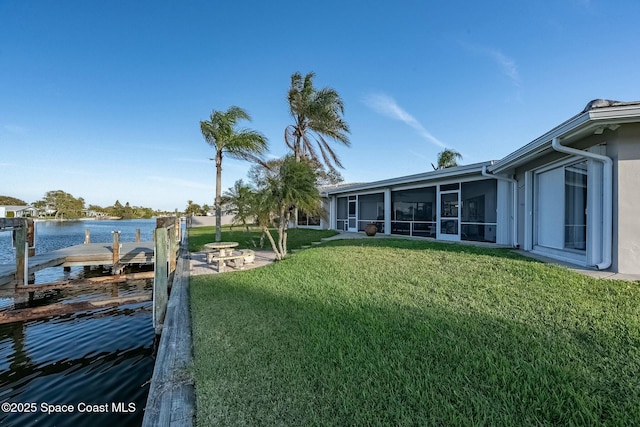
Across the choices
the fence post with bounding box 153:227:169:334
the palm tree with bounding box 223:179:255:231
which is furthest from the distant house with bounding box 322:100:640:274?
the fence post with bounding box 153:227:169:334

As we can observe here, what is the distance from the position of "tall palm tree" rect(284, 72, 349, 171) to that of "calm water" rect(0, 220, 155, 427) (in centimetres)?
1148

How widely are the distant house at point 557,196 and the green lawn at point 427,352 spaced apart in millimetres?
1297

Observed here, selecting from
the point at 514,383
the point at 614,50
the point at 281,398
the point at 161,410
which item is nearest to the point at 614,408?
the point at 514,383

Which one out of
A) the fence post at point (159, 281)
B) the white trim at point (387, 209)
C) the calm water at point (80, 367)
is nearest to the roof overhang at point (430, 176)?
the white trim at point (387, 209)

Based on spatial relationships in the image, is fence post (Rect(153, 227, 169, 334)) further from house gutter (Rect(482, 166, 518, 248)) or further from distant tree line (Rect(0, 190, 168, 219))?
distant tree line (Rect(0, 190, 168, 219))

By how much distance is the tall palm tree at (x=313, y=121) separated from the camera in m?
15.6

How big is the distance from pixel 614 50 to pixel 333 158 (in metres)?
11.9

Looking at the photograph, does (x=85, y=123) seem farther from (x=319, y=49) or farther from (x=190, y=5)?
(x=319, y=49)

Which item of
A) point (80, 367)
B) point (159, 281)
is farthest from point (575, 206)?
point (80, 367)

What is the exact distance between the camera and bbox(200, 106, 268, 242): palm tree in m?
13.8

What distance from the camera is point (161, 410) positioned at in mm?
2285

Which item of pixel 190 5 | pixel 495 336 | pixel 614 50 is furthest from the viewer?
pixel 190 5

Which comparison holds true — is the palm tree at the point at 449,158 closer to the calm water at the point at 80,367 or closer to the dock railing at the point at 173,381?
the calm water at the point at 80,367

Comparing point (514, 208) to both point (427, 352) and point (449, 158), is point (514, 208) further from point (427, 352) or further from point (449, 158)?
point (449, 158)
